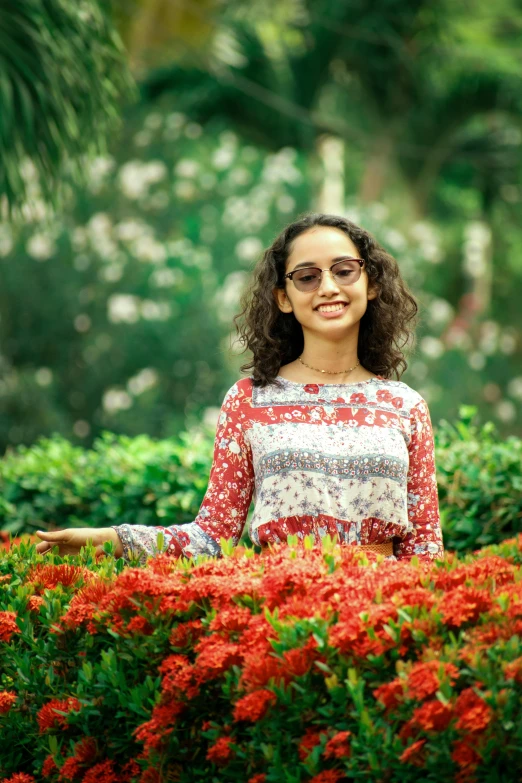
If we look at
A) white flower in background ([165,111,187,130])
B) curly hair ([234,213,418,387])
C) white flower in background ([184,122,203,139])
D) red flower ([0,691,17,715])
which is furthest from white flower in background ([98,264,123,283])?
red flower ([0,691,17,715])

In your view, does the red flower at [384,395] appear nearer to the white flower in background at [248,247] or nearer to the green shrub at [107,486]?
the green shrub at [107,486]

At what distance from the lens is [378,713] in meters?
1.90

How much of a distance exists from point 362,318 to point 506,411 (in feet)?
38.8

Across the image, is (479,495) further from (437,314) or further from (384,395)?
(437,314)

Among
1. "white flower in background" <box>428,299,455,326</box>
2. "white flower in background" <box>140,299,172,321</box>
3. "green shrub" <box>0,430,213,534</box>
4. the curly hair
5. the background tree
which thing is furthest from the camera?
"white flower in background" <box>428,299,455,326</box>

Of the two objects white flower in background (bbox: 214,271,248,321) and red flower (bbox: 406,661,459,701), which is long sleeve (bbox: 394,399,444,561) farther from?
white flower in background (bbox: 214,271,248,321)

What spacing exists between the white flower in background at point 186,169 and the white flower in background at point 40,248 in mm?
2606

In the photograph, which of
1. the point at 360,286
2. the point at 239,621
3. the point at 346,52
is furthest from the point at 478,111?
the point at 239,621

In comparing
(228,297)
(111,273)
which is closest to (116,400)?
(111,273)

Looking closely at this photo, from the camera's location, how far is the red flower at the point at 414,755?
1.79 meters

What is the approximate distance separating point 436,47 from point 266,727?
12.5m

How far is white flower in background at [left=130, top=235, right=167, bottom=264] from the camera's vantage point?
38.3 feet

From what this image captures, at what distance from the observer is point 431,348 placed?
527 inches

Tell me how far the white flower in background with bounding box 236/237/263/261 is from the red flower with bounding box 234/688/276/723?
36.9ft
